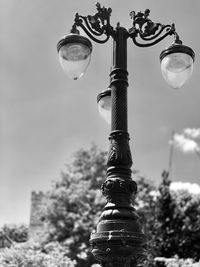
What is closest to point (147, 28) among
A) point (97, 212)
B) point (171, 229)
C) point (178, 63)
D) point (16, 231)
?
point (178, 63)

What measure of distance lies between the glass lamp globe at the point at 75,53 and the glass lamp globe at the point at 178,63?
1.04 m

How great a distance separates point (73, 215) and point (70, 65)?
23.5m

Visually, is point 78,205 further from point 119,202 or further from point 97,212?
point 119,202

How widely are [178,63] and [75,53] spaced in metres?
1.36

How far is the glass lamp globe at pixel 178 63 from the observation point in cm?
583

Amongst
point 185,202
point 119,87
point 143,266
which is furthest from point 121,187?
point 185,202

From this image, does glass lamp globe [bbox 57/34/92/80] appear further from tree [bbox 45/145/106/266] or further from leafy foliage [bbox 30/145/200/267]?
tree [bbox 45/145/106/266]

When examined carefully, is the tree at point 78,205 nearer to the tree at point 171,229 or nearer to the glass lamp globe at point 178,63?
the tree at point 171,229

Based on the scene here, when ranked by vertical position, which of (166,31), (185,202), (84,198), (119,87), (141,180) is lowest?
(119,87)

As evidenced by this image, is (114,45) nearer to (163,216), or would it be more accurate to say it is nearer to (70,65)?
(70,65)

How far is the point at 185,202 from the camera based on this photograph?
943 inches

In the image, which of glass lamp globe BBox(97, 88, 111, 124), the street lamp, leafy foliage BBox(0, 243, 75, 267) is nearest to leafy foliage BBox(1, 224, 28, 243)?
leafy foliage BBox(0, 243, 75, 267)

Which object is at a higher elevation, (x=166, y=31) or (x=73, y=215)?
(x=73, y=215)

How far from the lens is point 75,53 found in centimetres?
572
